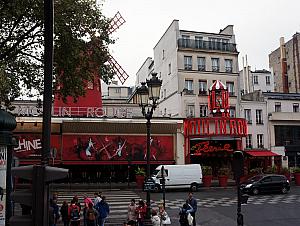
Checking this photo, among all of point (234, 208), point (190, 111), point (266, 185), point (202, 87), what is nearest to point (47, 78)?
point (234, 208)

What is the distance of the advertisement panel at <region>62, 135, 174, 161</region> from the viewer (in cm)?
3062

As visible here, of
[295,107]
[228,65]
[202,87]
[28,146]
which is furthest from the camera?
[295,107]

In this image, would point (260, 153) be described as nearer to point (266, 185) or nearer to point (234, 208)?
point (266, 185)

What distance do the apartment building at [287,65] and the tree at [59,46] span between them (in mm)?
39225

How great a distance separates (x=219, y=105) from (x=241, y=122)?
2.29 meters

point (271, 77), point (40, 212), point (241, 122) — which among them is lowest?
point (40, 212)

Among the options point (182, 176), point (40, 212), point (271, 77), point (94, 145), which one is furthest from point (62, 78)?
point (271, 77)

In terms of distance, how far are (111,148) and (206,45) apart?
42.3ft

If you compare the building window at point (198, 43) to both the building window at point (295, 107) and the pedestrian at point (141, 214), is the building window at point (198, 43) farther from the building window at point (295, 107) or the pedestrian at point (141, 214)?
the pedestrian at point (141, 214)

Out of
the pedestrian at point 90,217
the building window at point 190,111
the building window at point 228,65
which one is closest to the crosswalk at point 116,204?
the pedestrian at point 90,217

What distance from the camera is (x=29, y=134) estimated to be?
29688 millimetres

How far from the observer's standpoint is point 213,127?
3250 centimetres

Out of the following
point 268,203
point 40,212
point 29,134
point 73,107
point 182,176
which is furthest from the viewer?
point 73,107

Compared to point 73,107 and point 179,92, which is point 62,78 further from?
point 179,92
